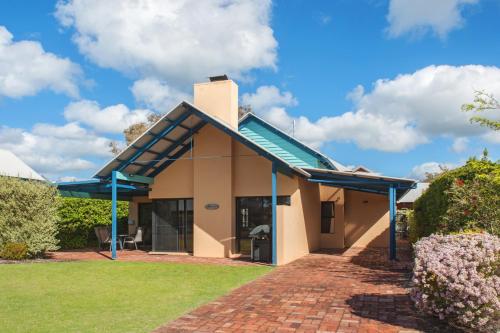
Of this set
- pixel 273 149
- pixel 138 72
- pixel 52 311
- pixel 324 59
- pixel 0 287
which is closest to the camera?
pixel 52 311

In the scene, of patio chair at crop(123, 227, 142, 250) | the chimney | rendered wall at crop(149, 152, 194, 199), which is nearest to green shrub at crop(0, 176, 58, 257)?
patio chair at crop(123, 227, 142, 250)

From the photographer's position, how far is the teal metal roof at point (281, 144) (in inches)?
787

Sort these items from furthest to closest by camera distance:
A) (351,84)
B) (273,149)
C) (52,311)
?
1. (273,149)
2. (351,84)
3. (52,311)

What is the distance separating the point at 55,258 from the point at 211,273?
708 centimetres

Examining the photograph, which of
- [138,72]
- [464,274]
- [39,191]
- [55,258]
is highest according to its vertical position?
[138,72]

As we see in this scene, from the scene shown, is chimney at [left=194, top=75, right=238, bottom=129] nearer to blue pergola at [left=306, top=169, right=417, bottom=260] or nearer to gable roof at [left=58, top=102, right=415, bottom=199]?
gable roof at [left=58, top=102, right=415, bottom=199]

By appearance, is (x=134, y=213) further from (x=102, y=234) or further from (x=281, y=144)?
(x=281, y=144)

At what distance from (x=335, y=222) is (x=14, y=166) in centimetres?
1980

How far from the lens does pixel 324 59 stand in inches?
496

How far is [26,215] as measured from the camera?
49.4 feet

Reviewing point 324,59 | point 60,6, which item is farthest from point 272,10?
point 60,6

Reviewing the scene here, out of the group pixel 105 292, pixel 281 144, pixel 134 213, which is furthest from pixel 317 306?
pixel 134 213

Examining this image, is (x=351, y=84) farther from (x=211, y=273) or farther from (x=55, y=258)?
(x=55, y=258)

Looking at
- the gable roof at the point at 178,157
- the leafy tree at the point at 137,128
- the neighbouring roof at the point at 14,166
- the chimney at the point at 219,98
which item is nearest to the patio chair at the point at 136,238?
the gable roof at the point at 178,157
